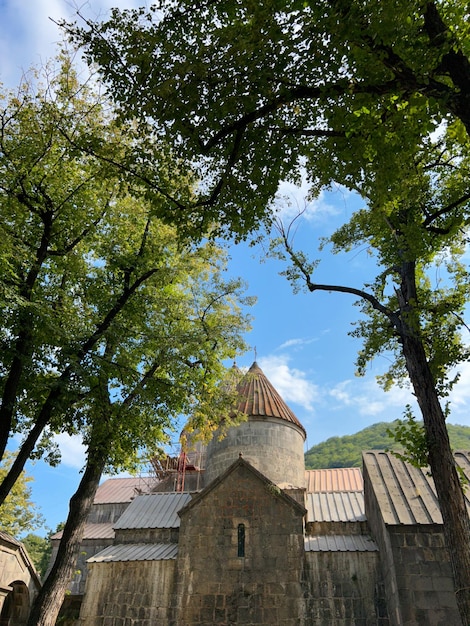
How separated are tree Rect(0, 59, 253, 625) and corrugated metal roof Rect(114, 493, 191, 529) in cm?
497

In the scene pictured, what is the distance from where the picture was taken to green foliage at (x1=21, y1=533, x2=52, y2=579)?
116 feet

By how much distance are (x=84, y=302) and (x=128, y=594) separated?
8204mm

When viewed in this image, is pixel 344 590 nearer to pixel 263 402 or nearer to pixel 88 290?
pixel 263 402

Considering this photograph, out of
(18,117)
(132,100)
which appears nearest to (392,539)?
(132,100)

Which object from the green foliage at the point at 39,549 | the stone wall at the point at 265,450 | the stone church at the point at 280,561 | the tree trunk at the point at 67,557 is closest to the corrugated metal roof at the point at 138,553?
the stone church at the point at 280,561

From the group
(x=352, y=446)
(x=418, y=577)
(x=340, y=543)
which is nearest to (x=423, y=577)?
(x=418, y=577)

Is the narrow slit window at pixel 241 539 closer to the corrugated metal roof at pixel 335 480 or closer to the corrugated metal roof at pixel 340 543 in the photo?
the corrugated metal roof at pixel 340 543

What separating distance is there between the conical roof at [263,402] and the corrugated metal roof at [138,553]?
16.7 feet

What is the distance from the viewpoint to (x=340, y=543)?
42.1ft

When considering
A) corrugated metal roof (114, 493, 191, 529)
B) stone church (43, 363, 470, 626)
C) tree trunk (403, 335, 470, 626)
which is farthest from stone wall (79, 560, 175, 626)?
tree trunk (403, 335, 470, 626)

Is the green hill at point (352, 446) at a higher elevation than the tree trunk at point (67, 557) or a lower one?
higher

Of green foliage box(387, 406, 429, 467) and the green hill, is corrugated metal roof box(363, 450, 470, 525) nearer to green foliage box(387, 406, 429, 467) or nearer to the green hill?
green foliage box(387, 406, 429, 467)

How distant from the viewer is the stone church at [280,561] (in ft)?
35.2

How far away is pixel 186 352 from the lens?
11.1 m
